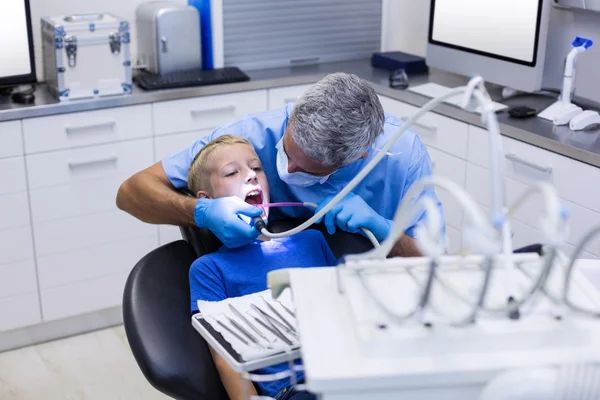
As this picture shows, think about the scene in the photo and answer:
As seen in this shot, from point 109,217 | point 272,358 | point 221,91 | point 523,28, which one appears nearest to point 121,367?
point 109,217

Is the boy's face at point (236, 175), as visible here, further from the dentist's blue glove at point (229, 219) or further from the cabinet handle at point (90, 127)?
the cabinet handle at point (90, 127)

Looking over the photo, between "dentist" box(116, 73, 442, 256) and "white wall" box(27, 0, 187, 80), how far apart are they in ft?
4.04

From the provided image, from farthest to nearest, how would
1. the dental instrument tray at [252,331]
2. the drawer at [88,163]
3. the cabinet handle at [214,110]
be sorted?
the cabinet handle at [214,110]
the drawer at [88,163]
the dental instrument tray at [252,331]

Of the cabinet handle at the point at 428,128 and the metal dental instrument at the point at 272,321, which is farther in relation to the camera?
the cabinet handle at the point at 428,128

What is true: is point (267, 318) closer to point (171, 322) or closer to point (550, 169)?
point (171, 322)

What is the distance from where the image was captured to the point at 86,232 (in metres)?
2.94

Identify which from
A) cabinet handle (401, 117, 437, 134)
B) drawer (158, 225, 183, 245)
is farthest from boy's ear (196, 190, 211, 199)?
cabinet handle (401, 117, 437, 134)

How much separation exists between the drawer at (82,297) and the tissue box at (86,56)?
2.29ft

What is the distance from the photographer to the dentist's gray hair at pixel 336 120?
178 cm

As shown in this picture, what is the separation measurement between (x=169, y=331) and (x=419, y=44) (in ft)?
7.81

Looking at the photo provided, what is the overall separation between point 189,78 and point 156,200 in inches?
45.5

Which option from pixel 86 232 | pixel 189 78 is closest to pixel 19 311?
pixel 86 232

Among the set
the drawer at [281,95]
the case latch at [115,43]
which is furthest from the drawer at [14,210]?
the drawer at [281,95]

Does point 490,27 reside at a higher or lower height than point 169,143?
higher
